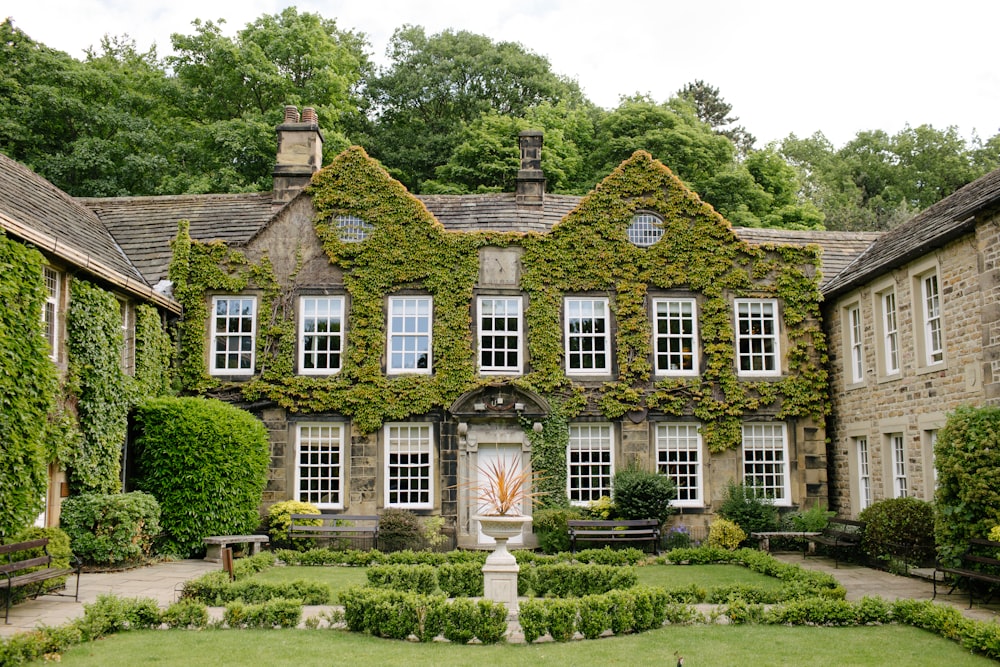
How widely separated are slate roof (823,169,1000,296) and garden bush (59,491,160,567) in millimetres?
15310

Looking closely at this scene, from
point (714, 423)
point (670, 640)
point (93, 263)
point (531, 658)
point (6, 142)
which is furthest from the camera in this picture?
point (6, 142)

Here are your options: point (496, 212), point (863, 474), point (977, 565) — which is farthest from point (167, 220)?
point (977, 565)

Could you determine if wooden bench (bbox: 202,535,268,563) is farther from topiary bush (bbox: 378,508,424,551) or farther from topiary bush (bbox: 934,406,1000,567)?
topiary bush (bbox: 934,406,1000,567)

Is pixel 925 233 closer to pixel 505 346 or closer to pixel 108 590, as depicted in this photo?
pixel 505 346

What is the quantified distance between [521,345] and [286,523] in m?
6.68

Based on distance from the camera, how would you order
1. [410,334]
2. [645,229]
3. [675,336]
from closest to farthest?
1. [410,334]
2. [675,336]
3. [645,229]

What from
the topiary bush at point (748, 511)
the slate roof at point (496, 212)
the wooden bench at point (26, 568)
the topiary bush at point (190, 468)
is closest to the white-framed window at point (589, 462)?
the topiary bush at point (748, 511)

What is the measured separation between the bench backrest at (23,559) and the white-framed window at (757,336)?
15378mm

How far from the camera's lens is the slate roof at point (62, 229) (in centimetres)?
1503

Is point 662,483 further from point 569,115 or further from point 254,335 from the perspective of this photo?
point 569,115

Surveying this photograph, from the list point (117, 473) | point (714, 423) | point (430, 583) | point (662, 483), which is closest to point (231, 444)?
point (117, 473)

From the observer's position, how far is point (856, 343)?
2084 centimetres

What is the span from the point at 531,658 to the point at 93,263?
11459 mm

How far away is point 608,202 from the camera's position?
22094 millimetres
